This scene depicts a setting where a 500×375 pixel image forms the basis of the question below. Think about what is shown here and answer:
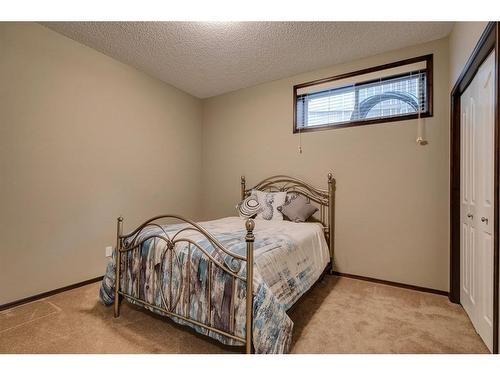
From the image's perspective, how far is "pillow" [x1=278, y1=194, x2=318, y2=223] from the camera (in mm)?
2891

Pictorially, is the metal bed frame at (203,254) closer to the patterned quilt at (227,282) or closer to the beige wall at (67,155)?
the patterned quilt at (227,282)

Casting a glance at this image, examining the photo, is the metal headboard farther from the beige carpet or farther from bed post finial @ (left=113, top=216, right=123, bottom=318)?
bed post finial @ (left=113, top=216, right=123, bottom=318)

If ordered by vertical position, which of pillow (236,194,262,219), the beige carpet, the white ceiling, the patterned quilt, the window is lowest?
the beige carpet

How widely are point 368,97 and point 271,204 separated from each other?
67.4 inches

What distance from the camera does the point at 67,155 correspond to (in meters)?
2.49

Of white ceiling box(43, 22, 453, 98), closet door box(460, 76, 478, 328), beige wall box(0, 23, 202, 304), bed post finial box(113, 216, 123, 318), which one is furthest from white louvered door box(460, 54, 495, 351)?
beige wall box(0, 23, 202, 304)

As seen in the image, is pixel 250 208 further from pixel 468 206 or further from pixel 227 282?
pixel 468 206

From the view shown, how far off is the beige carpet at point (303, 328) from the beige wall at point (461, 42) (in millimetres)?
2025

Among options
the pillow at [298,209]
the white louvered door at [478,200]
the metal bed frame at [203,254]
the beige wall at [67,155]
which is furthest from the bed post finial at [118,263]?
the white louvered door at [478,200]

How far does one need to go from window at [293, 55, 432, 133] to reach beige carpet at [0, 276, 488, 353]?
1.92 meters

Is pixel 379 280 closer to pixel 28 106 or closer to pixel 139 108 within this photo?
pixel 139 108

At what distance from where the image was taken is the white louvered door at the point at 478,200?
1.57 metres

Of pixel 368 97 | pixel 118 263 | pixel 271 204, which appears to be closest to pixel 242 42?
pixel 368 97
